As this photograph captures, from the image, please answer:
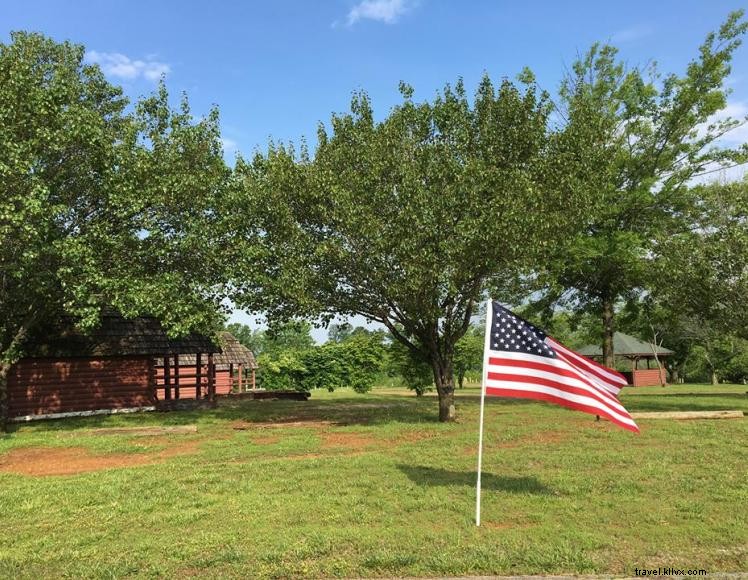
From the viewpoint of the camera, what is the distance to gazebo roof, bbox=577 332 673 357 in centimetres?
4775

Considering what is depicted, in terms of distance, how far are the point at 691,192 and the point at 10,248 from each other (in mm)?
28229

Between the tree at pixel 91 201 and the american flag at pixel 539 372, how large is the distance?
35.6 ft

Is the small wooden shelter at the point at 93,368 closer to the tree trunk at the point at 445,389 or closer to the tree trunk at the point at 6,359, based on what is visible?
the tree trunk at the point at 6,359

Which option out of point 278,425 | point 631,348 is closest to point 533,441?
point 278,425

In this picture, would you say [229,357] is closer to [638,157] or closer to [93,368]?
[93,368]

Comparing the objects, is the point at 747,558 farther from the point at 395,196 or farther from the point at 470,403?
the point at 470,403

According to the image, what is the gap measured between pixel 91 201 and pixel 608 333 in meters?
24.8

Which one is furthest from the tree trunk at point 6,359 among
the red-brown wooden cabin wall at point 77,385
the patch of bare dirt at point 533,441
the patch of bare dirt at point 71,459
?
the patch of bare dirt at point 533,441

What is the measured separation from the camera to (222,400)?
95.7 feet

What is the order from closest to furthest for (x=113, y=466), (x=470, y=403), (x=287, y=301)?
(x=113, y=466), (x=287, y=301), (x=470, y=403)

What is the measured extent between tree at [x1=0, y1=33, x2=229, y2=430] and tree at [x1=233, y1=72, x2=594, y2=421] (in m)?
1.65

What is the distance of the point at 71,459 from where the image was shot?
12320 mm

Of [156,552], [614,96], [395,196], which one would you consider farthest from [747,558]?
[614,96]

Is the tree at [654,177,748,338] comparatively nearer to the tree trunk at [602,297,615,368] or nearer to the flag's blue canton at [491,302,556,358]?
the tree trunk at [602,297,615,368]
